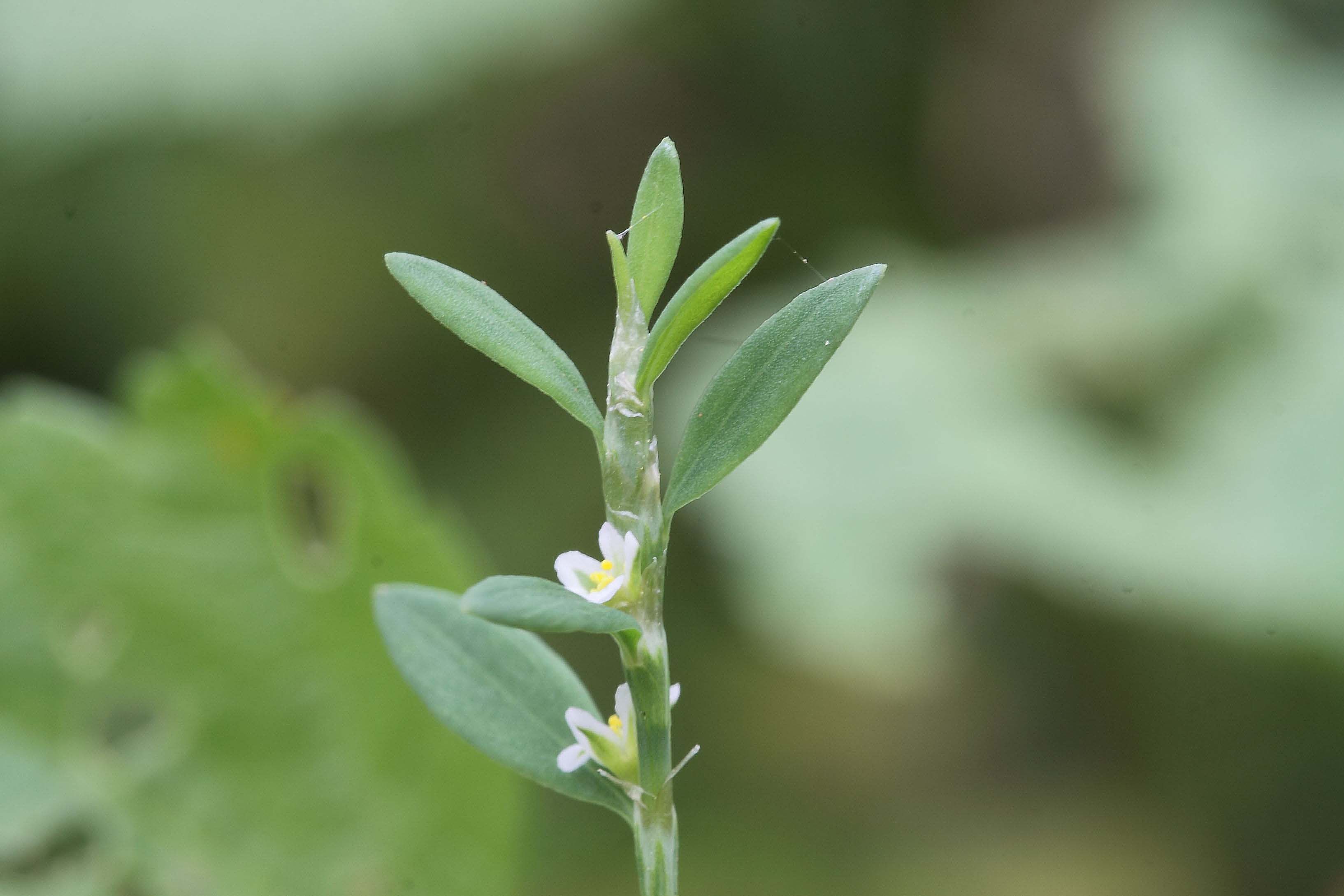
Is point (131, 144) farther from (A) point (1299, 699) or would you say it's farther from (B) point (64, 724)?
(A) point (1299, 699)

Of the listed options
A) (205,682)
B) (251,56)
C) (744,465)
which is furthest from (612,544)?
(251,56)

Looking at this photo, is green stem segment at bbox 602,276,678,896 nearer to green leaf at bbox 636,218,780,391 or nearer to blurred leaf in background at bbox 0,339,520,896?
green leaf at bbox 636,218,780,391

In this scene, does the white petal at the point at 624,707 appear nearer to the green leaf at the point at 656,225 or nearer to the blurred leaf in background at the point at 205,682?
the green leaf at the point at 656,225

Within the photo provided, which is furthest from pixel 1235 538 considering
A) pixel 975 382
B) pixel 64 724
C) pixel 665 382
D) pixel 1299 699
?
pixel 64 724

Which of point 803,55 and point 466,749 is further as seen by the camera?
point 803,55

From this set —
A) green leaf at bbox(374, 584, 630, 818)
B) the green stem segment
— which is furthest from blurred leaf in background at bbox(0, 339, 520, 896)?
the green stem segment

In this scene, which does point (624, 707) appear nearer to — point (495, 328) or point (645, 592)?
point (645, 592)

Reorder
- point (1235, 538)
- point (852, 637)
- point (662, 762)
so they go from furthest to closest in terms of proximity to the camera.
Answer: point (1235, 538) < point (852, 637) < point (662, 762)
